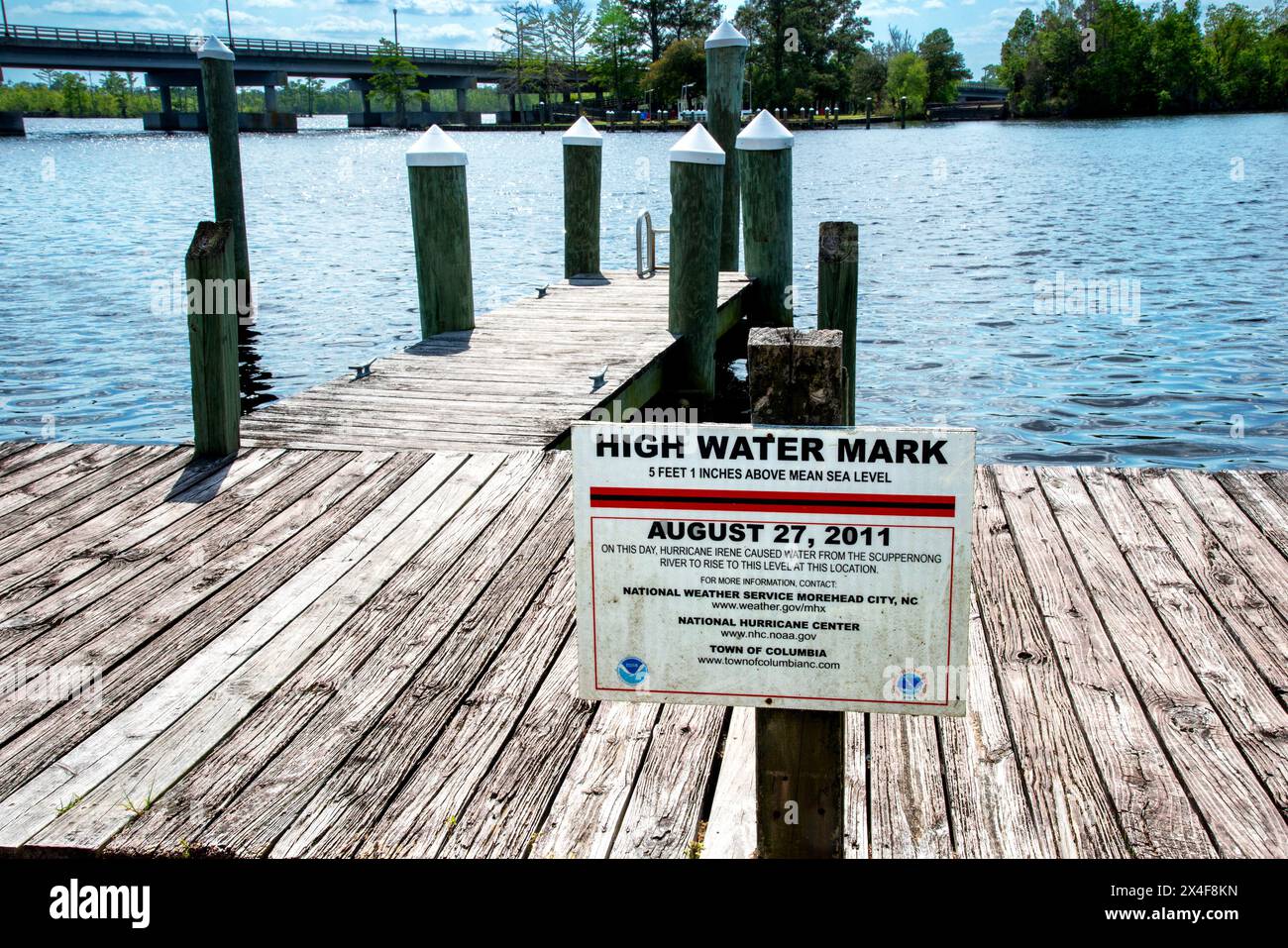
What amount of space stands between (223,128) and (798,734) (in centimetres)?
1417

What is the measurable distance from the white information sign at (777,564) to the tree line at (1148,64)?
110585mm

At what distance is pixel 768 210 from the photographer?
10.7 m

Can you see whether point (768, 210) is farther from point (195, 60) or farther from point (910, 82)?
point (910, 82)

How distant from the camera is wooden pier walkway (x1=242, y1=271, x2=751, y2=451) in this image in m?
6.61

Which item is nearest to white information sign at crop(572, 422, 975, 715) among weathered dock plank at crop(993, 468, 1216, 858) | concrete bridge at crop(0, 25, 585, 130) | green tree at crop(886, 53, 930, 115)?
weathered dock plank at crop(993, 468, 1216, 858)

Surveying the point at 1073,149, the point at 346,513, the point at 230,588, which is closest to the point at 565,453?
the point at 346,513

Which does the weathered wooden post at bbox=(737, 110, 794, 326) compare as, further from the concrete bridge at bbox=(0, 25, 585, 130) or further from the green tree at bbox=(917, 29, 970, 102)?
the green tree at bbox=(917, 29, 970, 102)

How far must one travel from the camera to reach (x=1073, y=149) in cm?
6097

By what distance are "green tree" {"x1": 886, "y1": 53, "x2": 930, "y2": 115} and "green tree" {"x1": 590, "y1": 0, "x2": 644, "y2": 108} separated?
29.0 metres

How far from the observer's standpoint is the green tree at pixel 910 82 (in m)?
123

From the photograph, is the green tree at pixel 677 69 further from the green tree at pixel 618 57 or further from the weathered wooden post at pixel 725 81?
the weathered wooden post at pixel 725 81

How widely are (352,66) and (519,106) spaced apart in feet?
92.1

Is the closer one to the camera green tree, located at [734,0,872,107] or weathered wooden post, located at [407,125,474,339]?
weathered wooden post, located at [407,125,474,339]
